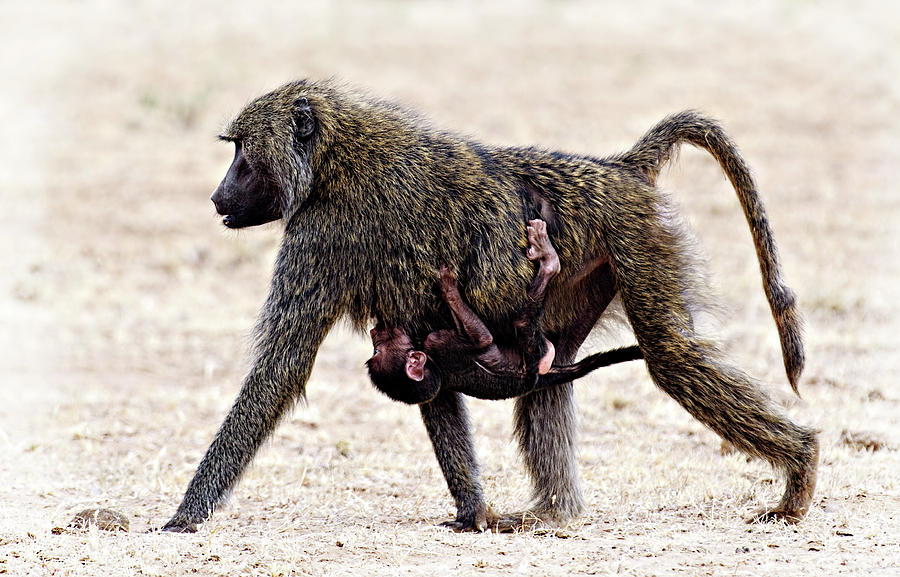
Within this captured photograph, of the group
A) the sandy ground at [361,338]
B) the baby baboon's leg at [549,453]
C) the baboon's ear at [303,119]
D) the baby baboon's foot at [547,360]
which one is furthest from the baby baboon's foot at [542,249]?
the baboon's ear at [303,119]

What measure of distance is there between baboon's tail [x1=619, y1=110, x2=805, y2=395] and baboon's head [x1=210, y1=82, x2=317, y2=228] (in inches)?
55.1

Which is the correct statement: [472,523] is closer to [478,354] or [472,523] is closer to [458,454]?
[458,454]

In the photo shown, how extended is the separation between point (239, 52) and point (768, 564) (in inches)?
627

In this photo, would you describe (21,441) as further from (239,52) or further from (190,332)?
(239,52)

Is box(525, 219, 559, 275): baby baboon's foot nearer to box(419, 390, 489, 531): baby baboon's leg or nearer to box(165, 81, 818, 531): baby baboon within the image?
box(165, 81, 818, 531): baby baboon

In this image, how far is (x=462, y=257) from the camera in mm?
4465

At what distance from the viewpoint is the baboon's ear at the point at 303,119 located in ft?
15.2

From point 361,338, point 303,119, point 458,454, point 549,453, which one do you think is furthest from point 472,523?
point 303,119

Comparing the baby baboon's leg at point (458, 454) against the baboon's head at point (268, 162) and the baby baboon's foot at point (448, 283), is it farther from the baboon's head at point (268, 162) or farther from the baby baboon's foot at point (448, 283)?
the baboon's head at point (268, 162)

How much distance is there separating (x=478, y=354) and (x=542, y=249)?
1.67ft

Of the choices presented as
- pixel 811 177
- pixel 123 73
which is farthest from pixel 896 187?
pixel 123 73

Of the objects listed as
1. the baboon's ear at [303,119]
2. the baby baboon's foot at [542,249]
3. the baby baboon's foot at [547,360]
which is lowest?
the baby baboon's foot at [547,360]

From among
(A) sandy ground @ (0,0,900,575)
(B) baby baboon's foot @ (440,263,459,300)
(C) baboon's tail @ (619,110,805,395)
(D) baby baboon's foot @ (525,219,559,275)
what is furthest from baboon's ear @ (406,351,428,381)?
(C) baboon's tail @ (619,110,805,395)

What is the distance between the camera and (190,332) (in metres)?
9.30
